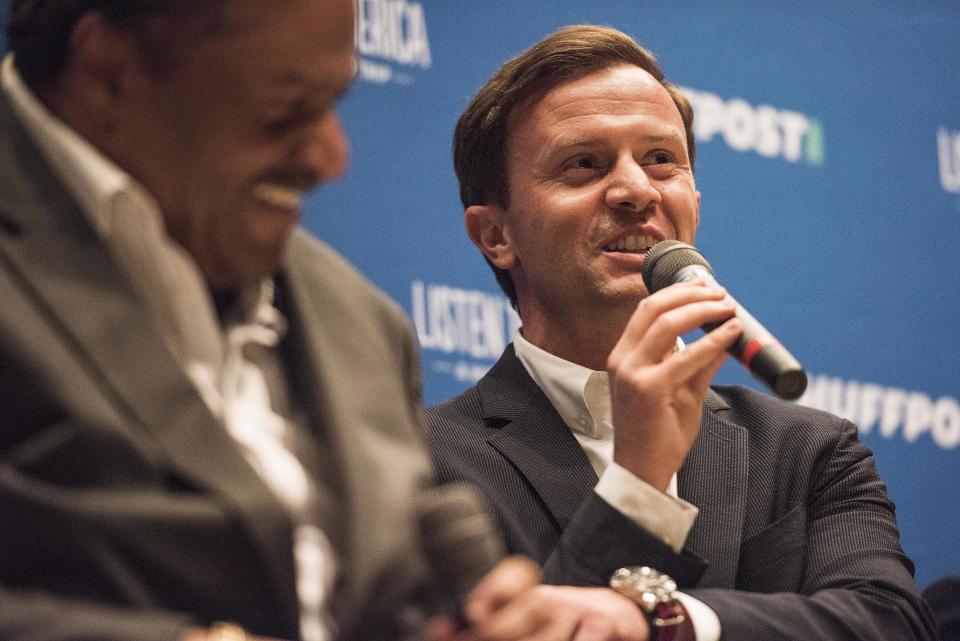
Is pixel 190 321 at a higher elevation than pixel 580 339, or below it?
higher

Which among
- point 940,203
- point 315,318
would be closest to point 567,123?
point 315,318

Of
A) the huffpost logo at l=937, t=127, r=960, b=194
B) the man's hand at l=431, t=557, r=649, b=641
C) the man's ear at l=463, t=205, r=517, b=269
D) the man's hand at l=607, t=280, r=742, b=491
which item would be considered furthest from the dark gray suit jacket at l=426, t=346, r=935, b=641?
the huffpost logo at l=937, t=127, r=960, b=194

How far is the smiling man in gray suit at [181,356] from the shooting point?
87 cm

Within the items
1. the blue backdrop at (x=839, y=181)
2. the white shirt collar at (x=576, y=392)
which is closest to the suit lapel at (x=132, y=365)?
the white shirt collar at (x=576, y=392)

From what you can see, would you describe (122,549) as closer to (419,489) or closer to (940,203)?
(419,489)

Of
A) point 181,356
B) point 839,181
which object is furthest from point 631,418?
point 839,181

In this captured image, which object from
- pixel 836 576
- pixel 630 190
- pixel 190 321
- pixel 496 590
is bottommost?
pixel 836 576

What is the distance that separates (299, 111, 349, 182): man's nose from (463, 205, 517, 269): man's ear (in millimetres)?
1363

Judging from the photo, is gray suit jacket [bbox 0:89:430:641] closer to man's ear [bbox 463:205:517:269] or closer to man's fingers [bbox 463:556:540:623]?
man's fingers [bbox 463:556:540:623]

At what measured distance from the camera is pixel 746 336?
1.66m

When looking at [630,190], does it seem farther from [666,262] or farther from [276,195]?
[276,195]

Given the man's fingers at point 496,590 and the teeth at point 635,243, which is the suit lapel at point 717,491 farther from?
the man's fingers at point 496,590

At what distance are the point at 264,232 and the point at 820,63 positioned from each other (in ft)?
9.82

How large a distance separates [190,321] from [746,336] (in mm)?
893
